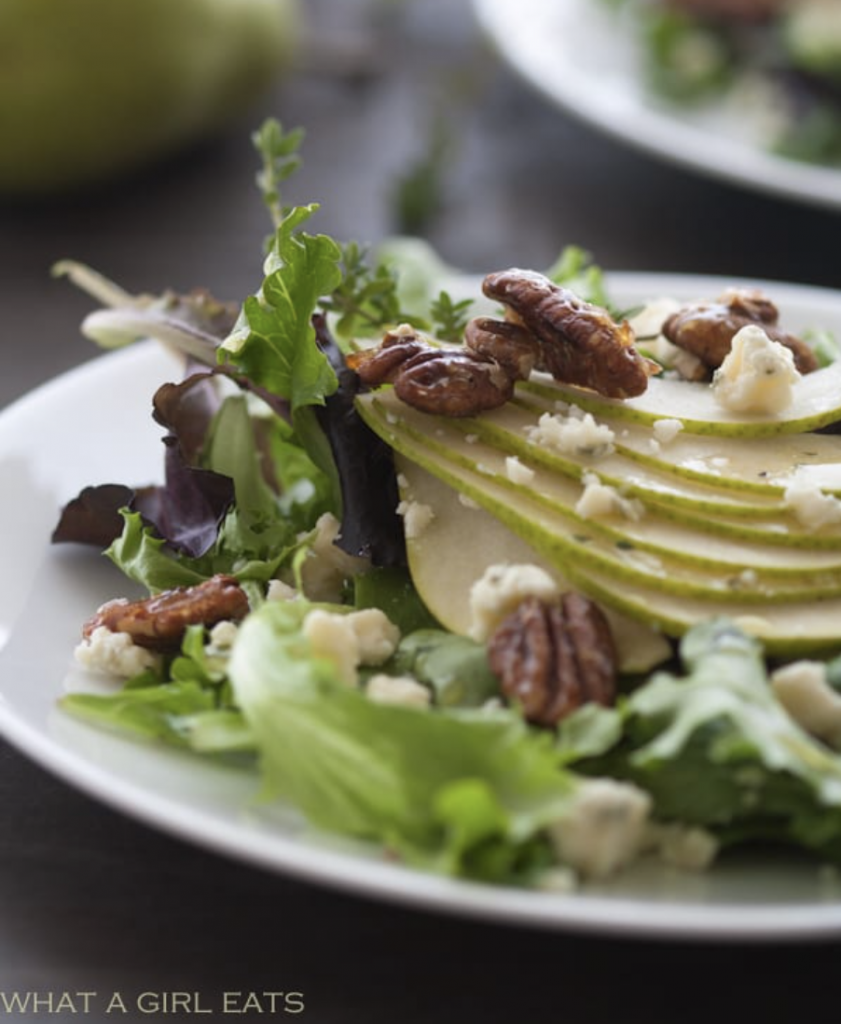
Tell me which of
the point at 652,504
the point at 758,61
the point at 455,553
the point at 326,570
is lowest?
the point at 758,61

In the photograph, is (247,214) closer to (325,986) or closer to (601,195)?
(601,195)

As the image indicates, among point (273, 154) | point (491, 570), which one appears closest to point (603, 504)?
point (491, 570)

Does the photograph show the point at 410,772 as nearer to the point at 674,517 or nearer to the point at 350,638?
the point at 350,638

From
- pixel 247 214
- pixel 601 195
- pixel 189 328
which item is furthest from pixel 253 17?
pixel 189 328

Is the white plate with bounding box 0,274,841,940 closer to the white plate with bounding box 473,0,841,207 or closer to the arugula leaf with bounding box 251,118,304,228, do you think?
the arugula leaf with bounding box 251,118,304,228

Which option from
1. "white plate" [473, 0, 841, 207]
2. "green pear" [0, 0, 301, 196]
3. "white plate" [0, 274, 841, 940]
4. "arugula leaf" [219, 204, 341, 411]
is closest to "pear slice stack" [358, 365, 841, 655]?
"arugula leaf" [219, 204, 341, 411]

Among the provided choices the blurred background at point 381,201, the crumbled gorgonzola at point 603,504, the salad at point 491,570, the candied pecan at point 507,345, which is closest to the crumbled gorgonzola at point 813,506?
the salad at point 491,570
